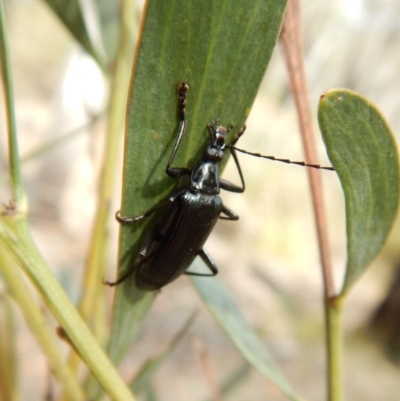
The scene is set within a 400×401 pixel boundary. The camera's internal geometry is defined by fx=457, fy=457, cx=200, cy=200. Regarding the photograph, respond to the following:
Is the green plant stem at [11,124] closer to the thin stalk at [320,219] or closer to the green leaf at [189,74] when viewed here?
the green leaf at [189,74]

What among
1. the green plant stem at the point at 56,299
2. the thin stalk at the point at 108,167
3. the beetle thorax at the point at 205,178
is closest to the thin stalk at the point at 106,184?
the thin stalk at the point at 108,167

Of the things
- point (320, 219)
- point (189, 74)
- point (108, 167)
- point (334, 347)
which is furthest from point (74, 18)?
point (334, 347)

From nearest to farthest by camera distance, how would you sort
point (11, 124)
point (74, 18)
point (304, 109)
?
point (11, 124) → point (304, 109) → point (74, 18)

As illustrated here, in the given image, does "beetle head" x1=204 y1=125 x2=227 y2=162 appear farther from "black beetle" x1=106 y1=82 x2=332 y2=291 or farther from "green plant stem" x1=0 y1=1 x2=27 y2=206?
"green plant stem" x1=0 y1=1 x2=27 y2=206

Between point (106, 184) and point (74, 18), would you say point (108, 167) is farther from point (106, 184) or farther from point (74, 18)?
point (74, 18)

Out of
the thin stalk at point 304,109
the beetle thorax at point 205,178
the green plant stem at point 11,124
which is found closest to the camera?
the green plant stem at point 11,124

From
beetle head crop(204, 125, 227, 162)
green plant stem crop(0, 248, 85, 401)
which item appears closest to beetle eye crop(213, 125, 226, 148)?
beetle head crop(204, 125, 227, 162)

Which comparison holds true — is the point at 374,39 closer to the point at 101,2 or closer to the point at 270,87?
the point at 270,87
